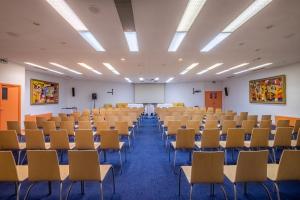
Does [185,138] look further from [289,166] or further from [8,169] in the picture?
[8,169]

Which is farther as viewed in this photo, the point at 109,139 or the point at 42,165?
the point at 109,139

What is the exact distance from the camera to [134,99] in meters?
19.7

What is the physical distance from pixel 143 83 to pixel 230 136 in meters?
15.9

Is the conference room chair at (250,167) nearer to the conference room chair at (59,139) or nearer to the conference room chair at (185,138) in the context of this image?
the conference room chair at (185,138)

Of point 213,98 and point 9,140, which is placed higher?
point 213,98

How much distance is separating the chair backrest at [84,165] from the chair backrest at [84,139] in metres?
1.63

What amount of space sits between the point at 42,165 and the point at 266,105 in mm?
12275

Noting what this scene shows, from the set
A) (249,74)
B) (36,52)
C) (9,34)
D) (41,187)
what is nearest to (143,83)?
(249,74)

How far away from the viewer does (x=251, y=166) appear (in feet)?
8.08

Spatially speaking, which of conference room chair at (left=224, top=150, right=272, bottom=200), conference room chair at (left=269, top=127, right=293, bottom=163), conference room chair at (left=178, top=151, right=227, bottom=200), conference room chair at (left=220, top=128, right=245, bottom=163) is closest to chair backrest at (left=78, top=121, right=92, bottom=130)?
conference room chair at (left=220, top=128, right=245, bottom=163)

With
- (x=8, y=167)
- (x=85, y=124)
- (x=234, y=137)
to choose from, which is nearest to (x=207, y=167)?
(x=234, y=137)

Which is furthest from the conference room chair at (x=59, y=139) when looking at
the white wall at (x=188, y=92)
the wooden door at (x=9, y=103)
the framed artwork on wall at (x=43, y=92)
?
the white wall at (x=188, y=92)

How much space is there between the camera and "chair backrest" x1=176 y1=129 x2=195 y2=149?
432cm

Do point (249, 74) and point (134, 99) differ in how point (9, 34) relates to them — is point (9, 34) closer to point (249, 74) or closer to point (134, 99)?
point (249, 74)
